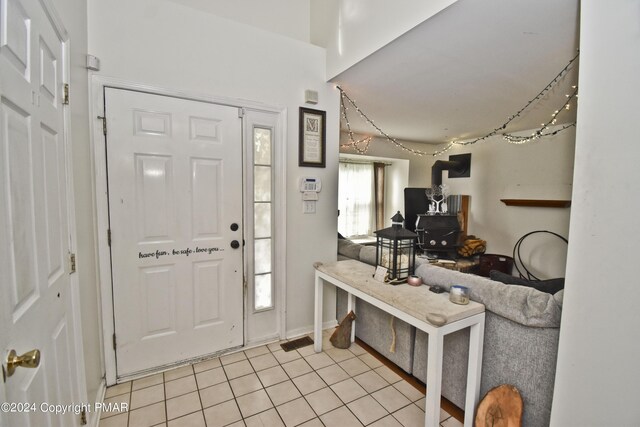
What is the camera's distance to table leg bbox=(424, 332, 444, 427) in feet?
4.77

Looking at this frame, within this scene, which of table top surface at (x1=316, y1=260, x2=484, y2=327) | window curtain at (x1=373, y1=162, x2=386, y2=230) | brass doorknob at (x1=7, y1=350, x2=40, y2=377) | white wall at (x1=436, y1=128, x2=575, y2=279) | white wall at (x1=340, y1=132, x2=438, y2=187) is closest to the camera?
brass doorknob at (x1=7, y1=350, x2=40, y2=377)

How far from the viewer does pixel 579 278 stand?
→ 3.88ft

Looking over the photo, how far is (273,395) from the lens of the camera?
1.93 m

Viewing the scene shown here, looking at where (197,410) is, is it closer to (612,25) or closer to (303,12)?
(612,25)

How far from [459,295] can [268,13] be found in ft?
9.66

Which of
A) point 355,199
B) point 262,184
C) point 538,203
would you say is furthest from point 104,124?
→ point 538,203

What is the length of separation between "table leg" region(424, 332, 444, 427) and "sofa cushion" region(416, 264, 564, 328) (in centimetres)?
39

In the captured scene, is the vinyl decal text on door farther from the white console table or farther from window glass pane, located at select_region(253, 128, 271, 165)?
the white console table

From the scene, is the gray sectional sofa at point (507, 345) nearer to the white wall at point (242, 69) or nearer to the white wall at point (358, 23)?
the white wall at point (242, 69)

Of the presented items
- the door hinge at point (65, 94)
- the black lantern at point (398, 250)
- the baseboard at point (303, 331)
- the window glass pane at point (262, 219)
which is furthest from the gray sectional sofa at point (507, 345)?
the door hinge at point (65, 94)

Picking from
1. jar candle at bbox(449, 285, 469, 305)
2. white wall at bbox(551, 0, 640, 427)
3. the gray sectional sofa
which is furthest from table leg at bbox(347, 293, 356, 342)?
white wall at bbox(551, 0, 640, 427)

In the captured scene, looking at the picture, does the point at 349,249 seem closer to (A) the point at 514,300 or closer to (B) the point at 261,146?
(B) the point at 261,146

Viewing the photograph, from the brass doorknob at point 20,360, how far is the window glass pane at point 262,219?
1688 millimetres

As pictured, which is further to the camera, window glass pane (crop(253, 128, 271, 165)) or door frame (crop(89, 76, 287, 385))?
window glass pane (crop(253, 128, 271, 165))
